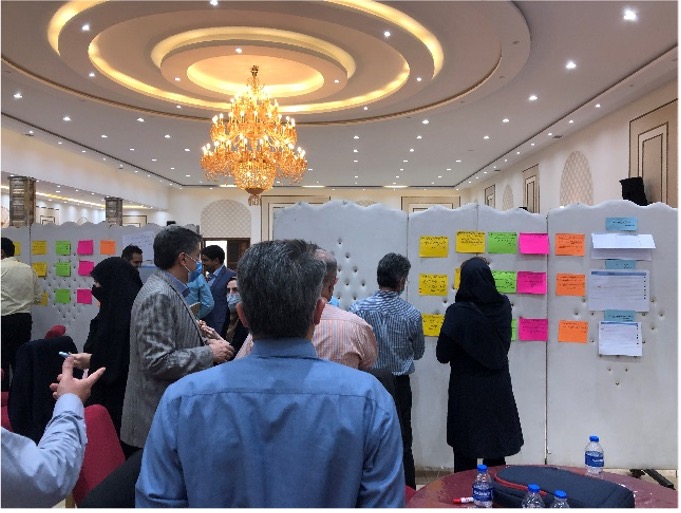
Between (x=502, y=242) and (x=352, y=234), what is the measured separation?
3.54 ft

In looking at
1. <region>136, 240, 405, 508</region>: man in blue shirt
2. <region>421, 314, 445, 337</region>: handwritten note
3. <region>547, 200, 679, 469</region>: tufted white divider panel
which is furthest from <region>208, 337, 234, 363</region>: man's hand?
<region>547, 200, 679, 469</region>: tufted white divider panel

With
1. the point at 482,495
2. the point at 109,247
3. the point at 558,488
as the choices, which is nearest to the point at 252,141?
the point at 109,247

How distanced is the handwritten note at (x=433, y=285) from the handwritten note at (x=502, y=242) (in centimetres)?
40

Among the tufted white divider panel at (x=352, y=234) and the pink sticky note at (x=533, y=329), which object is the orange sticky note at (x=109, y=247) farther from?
the pink sticky note at (x=533, y=329)

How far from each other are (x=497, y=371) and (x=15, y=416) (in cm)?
257

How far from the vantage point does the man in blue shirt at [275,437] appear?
1052 mm

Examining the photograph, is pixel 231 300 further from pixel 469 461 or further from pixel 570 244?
pixel 570 244

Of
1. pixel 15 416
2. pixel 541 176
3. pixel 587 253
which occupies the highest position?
pixel 541 176

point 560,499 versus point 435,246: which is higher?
point 435,246

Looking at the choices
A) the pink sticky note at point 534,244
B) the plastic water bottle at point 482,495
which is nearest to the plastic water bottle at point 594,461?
the plastic water bottle at point 482,495

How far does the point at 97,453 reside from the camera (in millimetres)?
1957

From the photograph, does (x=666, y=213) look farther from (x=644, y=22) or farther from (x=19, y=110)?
(x=19, y=110)

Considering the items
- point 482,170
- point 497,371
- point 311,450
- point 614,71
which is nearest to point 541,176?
point 482,170

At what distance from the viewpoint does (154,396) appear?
2.35 m
